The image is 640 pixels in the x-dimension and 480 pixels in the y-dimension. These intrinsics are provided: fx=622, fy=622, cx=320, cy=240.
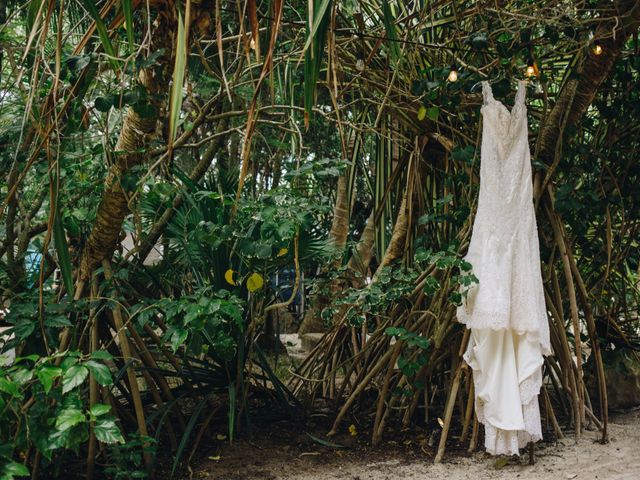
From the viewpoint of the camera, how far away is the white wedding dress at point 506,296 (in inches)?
96.9

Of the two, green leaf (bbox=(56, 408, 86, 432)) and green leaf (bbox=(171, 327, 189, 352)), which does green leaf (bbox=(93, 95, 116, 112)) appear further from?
green leaf (bbox=(56, 408, 86, 432))

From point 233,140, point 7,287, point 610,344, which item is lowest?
point 610,344

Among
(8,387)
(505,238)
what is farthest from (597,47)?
(8,387)

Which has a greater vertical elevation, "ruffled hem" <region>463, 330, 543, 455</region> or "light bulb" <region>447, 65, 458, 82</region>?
"light bulb" <region>447, 65, 458, 82</region>

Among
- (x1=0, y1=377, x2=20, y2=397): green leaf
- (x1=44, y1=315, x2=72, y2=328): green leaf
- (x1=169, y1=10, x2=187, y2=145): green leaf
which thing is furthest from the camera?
(x1=44, y1=315, x2=72, y2=328): green leaf

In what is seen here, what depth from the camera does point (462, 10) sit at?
316 cm

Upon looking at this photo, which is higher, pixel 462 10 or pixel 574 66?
pixel 462 10

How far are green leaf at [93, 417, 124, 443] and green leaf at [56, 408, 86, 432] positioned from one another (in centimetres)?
7

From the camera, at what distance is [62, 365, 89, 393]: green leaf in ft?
6.41

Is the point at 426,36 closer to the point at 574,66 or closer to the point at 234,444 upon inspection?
the point at 574,66

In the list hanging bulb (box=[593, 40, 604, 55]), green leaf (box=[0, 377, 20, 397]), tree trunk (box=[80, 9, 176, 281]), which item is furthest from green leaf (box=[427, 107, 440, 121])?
green leaf (box=[0, 377, 20, 397])

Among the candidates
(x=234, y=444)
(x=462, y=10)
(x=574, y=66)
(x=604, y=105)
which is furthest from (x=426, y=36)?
(x=234, y=444)

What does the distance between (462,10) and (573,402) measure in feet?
6.63

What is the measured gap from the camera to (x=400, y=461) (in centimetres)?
284
